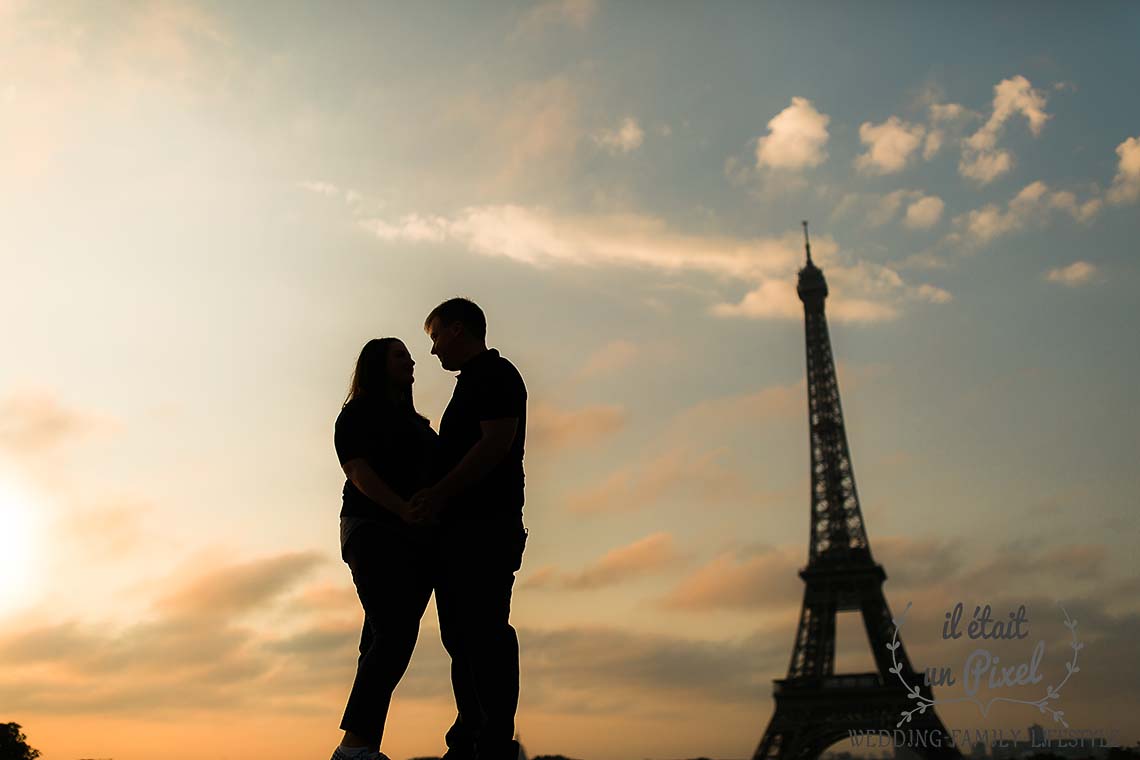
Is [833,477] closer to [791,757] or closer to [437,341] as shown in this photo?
[791,757]

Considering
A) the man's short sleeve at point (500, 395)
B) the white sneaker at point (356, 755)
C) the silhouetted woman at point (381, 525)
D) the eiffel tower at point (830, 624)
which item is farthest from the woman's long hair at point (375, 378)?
the eiffel tower at point (830, 624)

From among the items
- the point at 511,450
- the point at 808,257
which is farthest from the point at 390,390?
the point at 808,257

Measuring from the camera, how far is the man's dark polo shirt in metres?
5.25

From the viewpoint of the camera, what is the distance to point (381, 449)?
218 inches

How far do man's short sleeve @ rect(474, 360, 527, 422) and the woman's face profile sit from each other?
584 mm

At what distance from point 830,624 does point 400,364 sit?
179ft

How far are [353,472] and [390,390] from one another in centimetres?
54

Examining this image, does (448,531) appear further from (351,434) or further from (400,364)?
(400,364)

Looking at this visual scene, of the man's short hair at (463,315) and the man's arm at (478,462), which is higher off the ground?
the man's short hair at (463,315)

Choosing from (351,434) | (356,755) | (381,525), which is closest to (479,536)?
(381,525)

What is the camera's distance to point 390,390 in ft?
18.7

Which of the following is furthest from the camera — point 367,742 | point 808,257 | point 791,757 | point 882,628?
point 808,257

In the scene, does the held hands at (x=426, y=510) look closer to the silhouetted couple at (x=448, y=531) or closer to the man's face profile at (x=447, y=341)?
the silhouetted couple at (x=448, y=531)

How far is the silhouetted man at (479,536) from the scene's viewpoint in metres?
5.14
